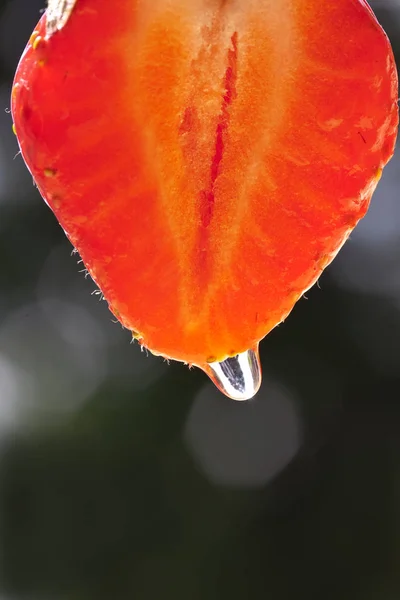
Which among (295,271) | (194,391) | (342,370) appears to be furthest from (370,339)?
(295,271)

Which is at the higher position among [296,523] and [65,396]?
[65,396]

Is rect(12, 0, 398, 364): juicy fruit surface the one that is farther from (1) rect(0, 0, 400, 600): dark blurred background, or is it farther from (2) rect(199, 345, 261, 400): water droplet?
(1) rect(0, 0, 400, 600): dark blurred background

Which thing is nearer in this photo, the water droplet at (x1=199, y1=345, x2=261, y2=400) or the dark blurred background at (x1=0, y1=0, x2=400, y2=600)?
the water droplet at (x1=199, y1=345, x2=261, y2=400)

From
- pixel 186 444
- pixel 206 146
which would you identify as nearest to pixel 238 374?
pixel 206 146

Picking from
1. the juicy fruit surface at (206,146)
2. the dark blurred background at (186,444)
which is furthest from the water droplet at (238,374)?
the dark blurred background at (186,444)

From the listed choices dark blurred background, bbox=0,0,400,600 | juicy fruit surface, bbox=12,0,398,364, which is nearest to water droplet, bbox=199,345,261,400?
juicy fruit surface, bbox=12,0,398,364

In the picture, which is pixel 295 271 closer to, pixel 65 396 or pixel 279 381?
pixel 65 396

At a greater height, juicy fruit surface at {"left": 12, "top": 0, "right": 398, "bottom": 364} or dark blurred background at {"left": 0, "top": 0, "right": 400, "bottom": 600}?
juicy fruit surface at {"left": 12, "top": 0, "right": 398, "bottom": 364}
